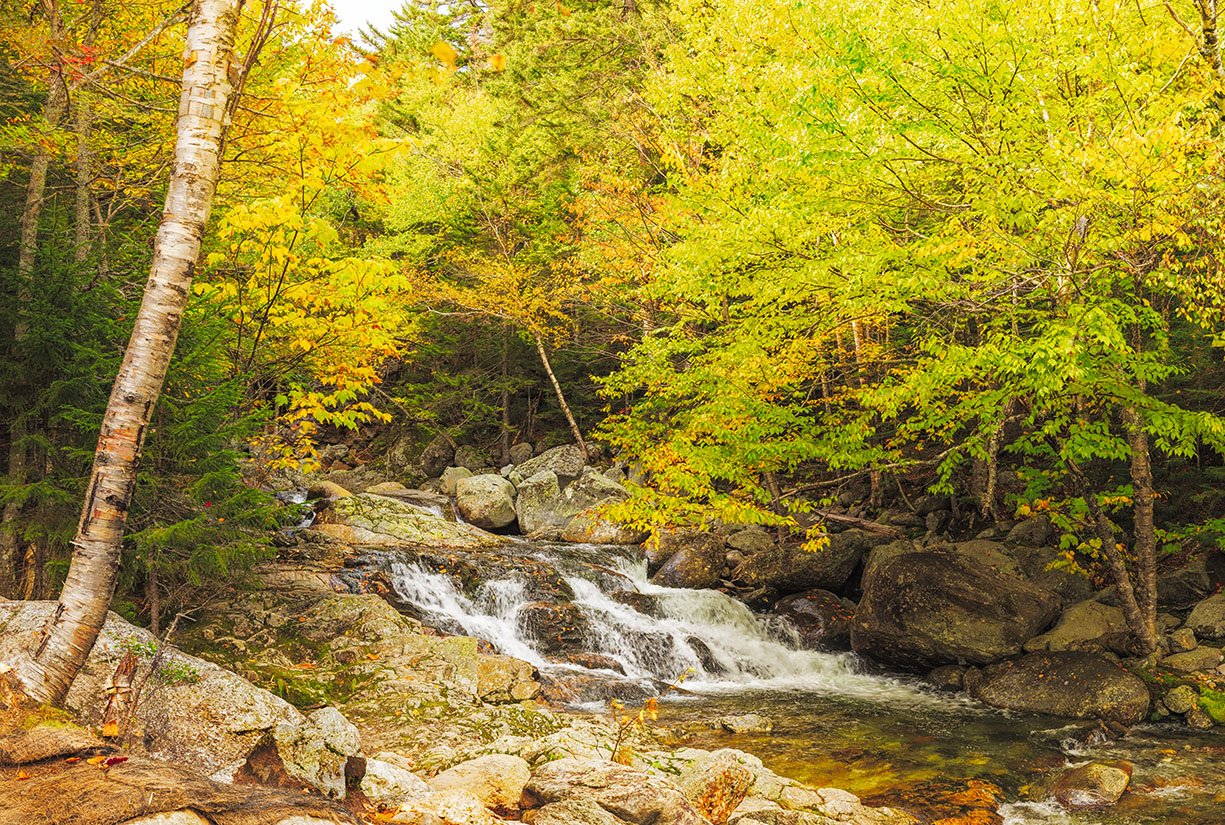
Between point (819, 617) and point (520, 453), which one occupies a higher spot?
point (520, 453)

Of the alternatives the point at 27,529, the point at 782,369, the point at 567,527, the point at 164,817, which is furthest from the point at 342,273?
the point at 567,527

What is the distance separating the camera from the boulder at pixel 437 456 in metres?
24.2

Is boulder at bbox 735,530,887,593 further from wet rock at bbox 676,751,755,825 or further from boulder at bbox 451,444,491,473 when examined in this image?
boulder at bbox 451,444,491,473

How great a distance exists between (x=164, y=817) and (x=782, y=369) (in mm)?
9784

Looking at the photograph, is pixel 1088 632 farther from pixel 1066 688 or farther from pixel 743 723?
pixel 743 723

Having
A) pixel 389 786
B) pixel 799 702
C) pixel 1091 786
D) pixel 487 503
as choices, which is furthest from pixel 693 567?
pixel 389 786

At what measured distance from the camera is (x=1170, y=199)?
5.50 m

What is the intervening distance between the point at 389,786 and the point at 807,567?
10.7 meters

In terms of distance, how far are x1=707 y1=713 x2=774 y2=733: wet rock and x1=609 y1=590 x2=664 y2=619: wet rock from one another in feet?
12.1

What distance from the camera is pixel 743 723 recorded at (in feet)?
29.0

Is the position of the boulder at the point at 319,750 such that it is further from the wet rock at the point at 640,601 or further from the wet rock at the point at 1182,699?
the wet rock at the point at 1182,699

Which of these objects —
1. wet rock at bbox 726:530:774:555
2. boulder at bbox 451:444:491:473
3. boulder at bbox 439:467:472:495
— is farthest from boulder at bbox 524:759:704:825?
boulder at bbox 451:444:491:473

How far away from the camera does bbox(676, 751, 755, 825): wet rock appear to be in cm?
555

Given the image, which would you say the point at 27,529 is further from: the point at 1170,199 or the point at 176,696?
the point at 1170,199
